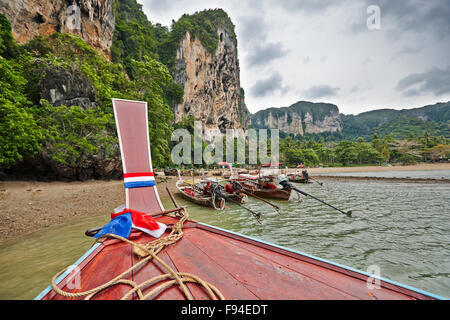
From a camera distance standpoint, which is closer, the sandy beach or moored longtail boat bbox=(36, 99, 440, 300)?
moored longtail boat bbox=(36, 99, 440, 300)

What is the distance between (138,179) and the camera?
15.0ft

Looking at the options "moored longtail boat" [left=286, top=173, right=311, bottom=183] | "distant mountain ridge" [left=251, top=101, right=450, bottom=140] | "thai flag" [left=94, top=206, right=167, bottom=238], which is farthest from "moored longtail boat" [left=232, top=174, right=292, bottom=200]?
"distant mountain ridge" [left=251, top=101, right=450, bottom=140]

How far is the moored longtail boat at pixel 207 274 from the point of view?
129 centimetres

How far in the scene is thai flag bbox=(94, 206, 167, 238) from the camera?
2328 millimetres

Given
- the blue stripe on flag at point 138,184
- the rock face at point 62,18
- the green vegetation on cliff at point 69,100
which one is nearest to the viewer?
the blue stripe on flag at point 138,184

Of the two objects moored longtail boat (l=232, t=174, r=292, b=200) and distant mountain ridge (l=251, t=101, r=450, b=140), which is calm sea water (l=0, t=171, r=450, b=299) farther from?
distant mountain ridge (l=251, t=101, r=450, b=140)

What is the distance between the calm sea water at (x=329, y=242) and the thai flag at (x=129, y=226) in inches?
67.9

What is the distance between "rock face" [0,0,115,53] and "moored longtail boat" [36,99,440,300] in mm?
22131

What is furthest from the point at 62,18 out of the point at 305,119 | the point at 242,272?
the point at 305,119

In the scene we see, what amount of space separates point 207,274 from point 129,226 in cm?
146

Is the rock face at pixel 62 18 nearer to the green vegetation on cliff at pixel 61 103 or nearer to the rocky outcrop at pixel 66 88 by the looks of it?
the green vegetation on cliff at pixel 61 103

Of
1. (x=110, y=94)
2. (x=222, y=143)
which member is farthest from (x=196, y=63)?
(x=110, y=94)

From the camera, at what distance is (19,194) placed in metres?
8.13

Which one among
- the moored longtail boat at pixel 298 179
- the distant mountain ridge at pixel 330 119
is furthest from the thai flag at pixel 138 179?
the distant mountain ridge at pixel 330 119
